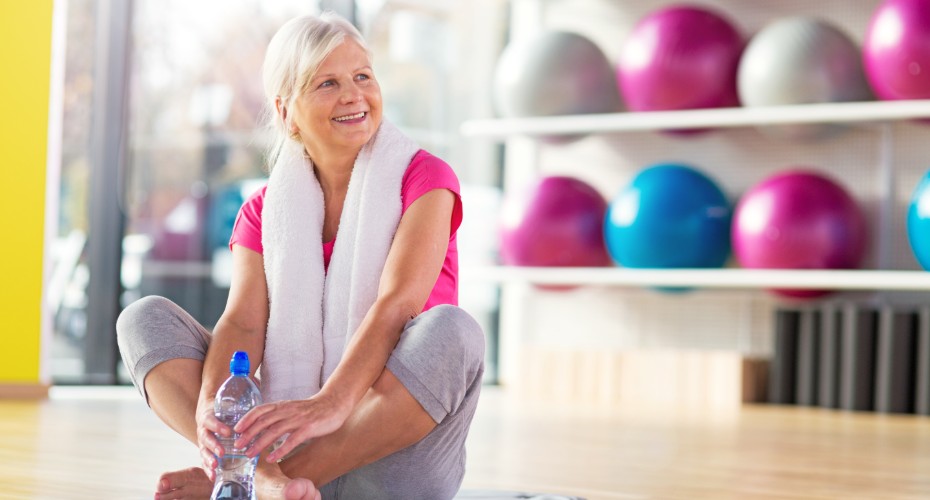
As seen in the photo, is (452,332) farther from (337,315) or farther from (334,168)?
(334,168)

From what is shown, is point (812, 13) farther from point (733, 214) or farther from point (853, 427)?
point (853, 427)

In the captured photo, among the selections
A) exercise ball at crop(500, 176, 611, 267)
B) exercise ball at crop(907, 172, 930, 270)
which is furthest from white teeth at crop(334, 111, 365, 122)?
exercise ball at crop(500, 176, 611, 267)

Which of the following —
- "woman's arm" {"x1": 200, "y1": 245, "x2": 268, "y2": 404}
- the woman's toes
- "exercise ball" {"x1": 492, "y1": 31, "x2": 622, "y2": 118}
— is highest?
"exercise ball" {"x1": 492, "y1": 31, "x2": 622, "y2": 118}

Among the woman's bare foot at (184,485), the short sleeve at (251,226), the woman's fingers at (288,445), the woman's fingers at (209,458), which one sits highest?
the short sleeve at (251,226)

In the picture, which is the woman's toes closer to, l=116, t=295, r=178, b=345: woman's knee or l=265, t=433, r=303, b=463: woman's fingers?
l=265, t=433, r=303, b=463: woman's fingers

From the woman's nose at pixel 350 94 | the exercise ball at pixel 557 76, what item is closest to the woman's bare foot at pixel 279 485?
the woman's nose at pixel 350 94

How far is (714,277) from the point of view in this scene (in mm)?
3797

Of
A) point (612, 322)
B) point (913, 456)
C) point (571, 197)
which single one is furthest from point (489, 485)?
point (612, 322)

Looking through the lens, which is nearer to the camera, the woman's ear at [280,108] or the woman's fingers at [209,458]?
the woman's fingers at [209,458]

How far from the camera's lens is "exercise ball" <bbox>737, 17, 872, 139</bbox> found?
363 centimetres

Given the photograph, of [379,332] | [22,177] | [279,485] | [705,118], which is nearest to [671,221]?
[705,118]

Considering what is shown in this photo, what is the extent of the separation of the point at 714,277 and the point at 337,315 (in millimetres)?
2406

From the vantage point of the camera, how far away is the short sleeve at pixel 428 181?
158 centimetres

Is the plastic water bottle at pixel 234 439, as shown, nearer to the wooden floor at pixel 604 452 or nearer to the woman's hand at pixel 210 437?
the woman's hand at pixel 210 437
